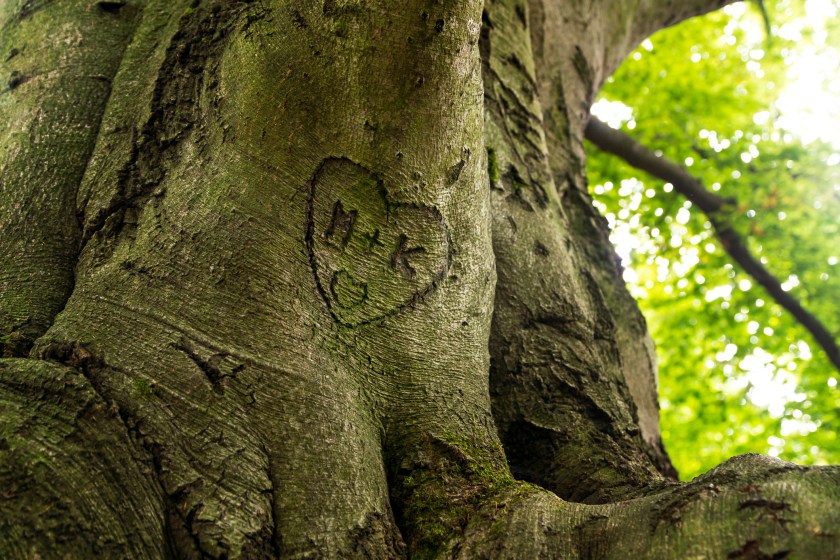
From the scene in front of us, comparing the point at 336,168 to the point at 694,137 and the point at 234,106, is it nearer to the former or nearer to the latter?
the point at 234,106

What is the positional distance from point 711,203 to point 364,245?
4.92 meters

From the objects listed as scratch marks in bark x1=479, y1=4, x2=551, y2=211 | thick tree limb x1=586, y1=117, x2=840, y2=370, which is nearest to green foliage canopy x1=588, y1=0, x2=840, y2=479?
thick tree limb x1=586, y1=117, x2=840, y2=370

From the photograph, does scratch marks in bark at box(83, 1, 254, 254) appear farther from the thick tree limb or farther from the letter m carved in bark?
the thick tree limb

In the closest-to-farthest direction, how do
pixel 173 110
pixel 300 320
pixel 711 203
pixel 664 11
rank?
pixel 300 320
pixel 173 110
pixel 664 11
pixel 711 203

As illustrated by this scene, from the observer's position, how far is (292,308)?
1.69 metres

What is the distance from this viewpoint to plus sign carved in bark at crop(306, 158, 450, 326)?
5.94 ft

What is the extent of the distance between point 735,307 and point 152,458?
21.4 feet

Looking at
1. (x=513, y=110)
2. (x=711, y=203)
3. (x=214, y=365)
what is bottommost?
(x=214, y=365)

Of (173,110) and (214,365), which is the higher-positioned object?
(173,110)

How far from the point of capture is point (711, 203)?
600 centimetres

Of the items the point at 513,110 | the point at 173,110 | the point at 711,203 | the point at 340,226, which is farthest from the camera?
the point at 711,203

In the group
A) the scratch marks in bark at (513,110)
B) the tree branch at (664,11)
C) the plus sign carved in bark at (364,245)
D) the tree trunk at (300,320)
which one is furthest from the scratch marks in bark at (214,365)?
the tree branch at (664,11)

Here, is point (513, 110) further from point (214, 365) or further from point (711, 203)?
point (711, 203)

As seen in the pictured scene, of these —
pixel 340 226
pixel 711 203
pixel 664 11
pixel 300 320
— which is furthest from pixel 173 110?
pixel 711 203
